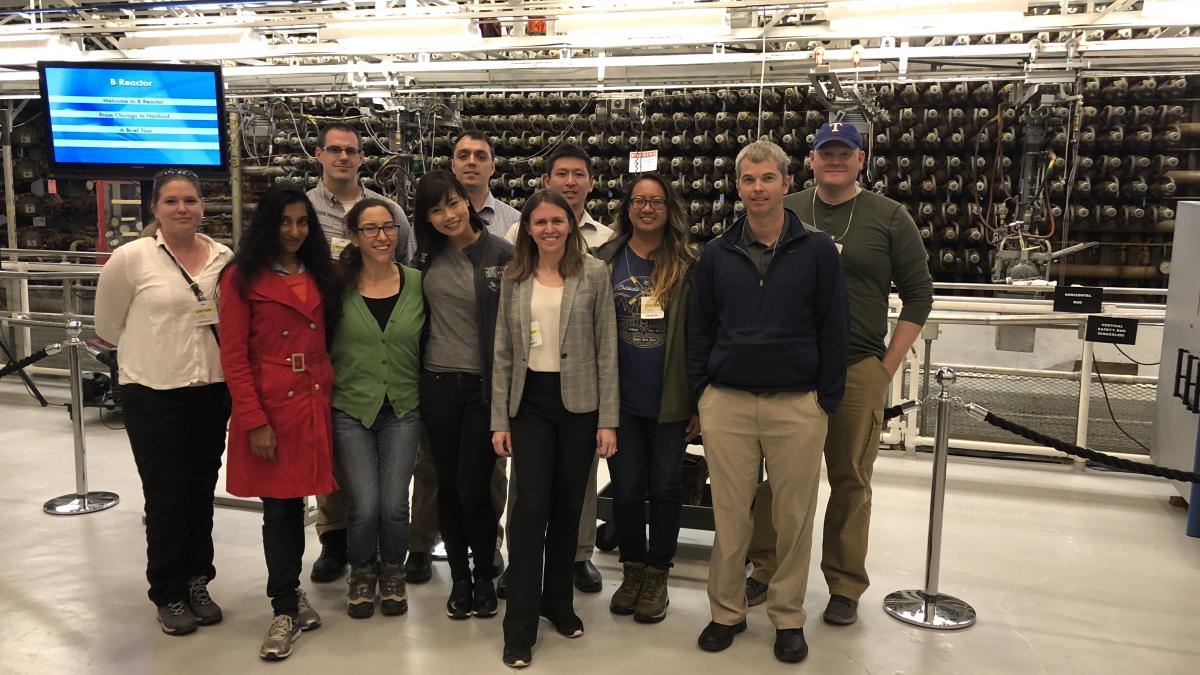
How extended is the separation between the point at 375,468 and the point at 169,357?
0.74 metres

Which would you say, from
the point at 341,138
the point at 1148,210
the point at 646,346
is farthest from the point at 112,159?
the point at 1148,210

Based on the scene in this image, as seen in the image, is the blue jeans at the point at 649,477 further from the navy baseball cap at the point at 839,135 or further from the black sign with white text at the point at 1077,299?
the black sign with white text at the point at 1077,299

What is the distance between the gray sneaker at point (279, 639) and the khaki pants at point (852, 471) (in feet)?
5.20

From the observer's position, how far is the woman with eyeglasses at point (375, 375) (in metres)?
2.89

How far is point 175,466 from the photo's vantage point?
287 centimetres

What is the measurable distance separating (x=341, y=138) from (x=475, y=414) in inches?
48.9

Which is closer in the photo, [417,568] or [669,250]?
[669,250]

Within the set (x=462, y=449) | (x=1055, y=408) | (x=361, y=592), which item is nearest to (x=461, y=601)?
(x=361, y=592)

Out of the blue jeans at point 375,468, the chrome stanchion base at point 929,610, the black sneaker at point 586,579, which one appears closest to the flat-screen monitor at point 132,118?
the blue jeans at point 375,468

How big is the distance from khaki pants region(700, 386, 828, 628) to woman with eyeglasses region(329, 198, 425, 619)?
1.00m

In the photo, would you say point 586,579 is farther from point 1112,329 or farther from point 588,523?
point 1112,329

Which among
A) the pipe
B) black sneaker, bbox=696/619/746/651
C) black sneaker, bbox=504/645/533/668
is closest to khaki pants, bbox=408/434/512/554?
black sneaker, bbox=504/645/533/668

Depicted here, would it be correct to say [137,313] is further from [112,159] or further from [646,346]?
[112,159]

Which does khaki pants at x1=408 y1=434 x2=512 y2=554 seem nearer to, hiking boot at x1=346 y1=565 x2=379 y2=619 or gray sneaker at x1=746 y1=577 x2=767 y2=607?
hiking boot at x1=346 y1=565 x2=379 y2=619
